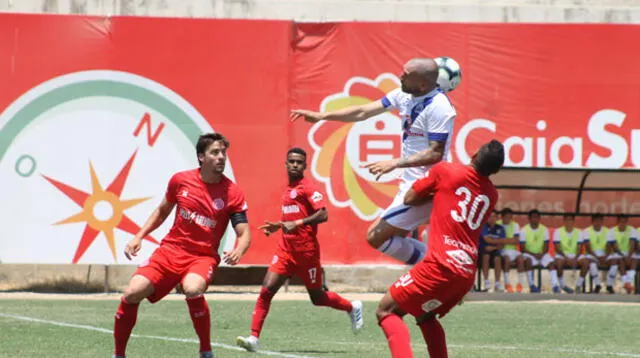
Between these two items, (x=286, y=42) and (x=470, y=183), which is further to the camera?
(x=286, y=42)

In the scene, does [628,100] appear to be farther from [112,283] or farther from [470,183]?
[470,183]

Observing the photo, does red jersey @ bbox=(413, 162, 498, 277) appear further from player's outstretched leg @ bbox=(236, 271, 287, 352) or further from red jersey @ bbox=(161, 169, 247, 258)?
player's outstretched leg @ bbox=(236, 271, 287, 352)

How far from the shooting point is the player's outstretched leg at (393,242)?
11.3 m

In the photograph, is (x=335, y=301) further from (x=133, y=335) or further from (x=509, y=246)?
(x=509, y=246)

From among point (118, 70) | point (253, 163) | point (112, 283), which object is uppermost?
point (118, 70)

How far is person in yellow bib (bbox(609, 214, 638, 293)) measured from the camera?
23891 millimetres

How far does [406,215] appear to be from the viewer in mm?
11148

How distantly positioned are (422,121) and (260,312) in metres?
3.50

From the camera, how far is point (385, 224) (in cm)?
1125

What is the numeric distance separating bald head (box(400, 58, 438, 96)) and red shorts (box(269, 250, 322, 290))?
4408 mm

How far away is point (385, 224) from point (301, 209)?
486 cm

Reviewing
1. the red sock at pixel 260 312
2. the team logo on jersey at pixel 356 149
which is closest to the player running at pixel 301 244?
the red sock at pixel 260 312

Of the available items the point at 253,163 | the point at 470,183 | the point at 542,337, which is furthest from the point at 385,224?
the point at 253,163

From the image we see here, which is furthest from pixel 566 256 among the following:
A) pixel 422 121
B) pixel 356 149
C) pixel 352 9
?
pixel 422 121
